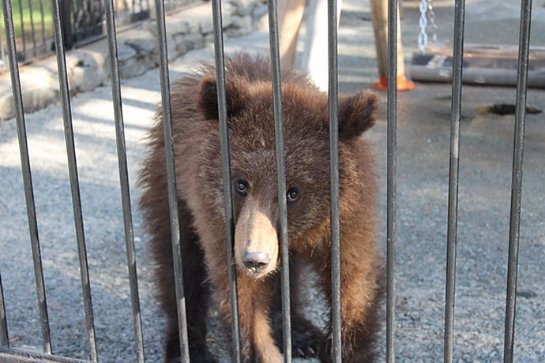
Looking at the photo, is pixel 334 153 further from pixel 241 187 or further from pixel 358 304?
pixel 358 304

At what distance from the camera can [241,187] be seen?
305 centimetres

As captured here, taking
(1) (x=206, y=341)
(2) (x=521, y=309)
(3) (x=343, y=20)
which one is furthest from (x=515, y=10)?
(1) (x=206, y=341)

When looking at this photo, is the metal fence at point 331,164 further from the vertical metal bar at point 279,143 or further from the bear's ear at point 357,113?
the bear's ear at point 357,113

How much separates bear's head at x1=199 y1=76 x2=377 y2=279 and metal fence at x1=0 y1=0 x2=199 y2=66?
15.6 ft

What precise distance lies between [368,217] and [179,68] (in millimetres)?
6438

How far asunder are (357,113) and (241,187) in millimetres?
482

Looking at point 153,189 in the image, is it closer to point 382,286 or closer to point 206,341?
point 206,341

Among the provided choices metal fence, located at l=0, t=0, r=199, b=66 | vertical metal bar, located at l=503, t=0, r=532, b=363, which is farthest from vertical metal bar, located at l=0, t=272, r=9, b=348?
metal fence, located at l=0, t=0, r=199, b=66

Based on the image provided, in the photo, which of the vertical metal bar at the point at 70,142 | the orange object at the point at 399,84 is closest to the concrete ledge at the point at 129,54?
the orange object at the point at 399,84

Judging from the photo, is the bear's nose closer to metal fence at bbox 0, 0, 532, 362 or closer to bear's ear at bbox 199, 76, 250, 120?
metal fence at bbox 0, 0, 532, 362

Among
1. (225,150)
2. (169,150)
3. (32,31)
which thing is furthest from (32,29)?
(225,150)

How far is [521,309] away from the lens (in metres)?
4.07

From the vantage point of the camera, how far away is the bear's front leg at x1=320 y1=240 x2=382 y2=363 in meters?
3.17

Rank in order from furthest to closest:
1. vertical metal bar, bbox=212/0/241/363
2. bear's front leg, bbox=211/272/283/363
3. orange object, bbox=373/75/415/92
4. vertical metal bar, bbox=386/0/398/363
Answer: orange object, bbox=373/75/415/92, bear's front leg, bbox=211/272/283/363, vertical metal bar, bbox=212/0/241/363, vertical metal bar, bbox=386/0/398/363
